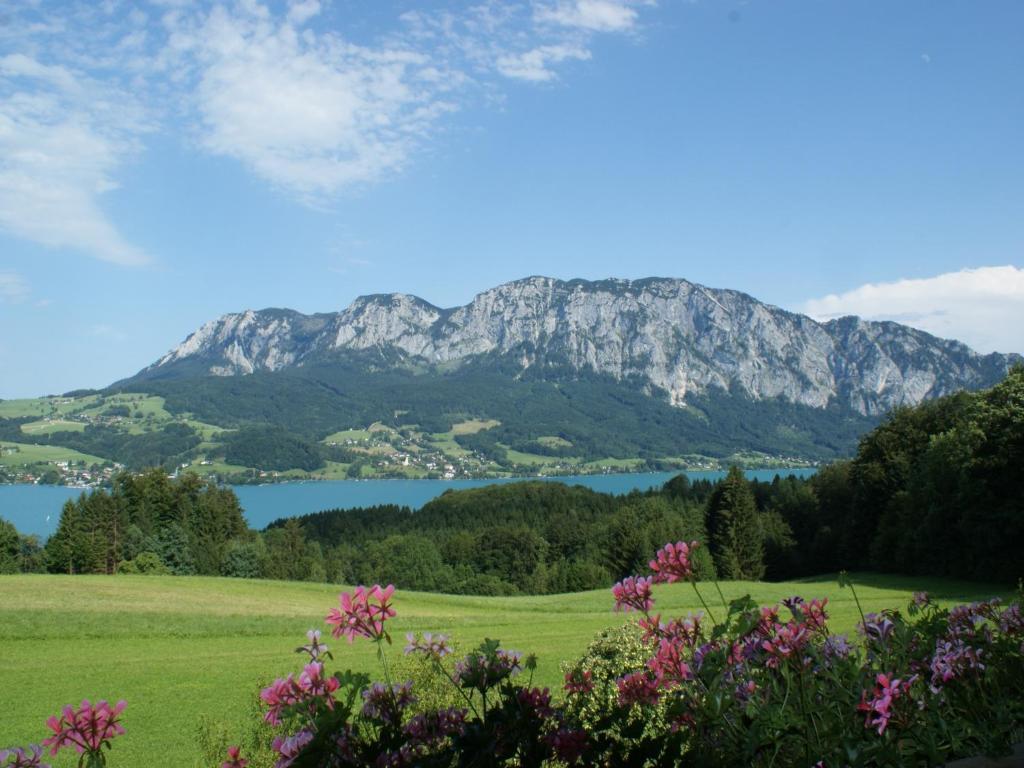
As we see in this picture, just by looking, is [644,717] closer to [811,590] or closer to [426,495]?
[811,590]

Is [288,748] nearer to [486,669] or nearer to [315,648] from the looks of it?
[315,648]

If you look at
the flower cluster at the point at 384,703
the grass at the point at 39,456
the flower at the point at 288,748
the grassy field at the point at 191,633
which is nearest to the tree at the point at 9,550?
the grassy field at the point at 191,633

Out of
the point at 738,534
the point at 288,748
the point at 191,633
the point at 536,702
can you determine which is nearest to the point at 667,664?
the point at 536,702

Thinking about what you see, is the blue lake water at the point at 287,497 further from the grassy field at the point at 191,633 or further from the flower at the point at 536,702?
the flower at the point at 536,702

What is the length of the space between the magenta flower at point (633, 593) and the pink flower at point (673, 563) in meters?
0.06

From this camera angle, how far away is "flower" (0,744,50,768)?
1.96m

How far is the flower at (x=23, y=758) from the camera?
77.4 inches

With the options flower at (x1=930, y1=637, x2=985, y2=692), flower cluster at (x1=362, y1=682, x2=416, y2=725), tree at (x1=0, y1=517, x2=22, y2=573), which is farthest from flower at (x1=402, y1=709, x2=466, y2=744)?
tree at (x1=0, y1=517, x2=22, y2=573)

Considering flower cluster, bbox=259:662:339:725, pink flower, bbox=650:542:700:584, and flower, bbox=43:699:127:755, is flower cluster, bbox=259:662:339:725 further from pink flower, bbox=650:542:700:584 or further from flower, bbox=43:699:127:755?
pink flower, bbox=650:542:700:584

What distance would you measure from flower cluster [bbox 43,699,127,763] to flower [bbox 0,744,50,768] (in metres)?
0.03

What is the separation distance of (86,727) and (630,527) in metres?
55.9

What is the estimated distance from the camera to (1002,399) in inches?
1110

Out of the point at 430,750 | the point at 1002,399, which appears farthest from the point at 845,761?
the point at 1002,399

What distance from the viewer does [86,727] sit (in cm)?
201
